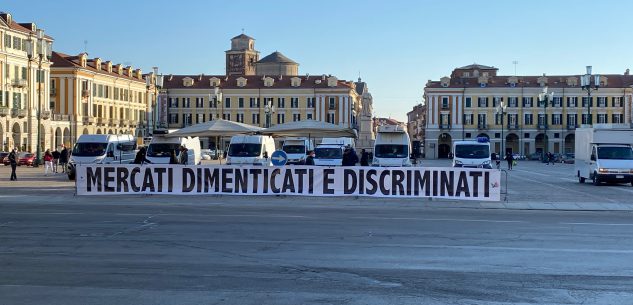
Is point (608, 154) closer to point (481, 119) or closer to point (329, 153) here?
point (329, 153)

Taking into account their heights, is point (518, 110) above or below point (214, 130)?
above

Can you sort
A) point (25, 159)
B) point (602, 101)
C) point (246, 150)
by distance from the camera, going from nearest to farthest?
point (246, 150)
point (25, 159)
point (602, 101)

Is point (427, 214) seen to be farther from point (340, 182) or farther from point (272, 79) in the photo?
point (272, 79)

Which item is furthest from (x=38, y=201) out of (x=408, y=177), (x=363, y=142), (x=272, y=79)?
(x=272, y=79)

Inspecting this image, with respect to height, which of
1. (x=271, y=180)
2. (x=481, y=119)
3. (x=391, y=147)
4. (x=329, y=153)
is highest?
(x=481, y=119)

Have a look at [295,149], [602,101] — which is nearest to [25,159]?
[295,149]

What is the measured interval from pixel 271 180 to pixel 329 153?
80.4ft

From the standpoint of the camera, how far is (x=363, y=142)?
98188mm

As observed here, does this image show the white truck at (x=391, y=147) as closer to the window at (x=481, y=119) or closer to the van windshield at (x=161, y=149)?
the van windshield at (x=161, y=149)

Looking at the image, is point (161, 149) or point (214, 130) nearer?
point (214, 130)

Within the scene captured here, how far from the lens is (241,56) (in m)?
161

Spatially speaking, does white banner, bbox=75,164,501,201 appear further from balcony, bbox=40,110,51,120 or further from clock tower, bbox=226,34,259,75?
clock tower, bbox=226,34,259,75

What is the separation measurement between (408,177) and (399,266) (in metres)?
15.2

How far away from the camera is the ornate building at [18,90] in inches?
→ 3401
